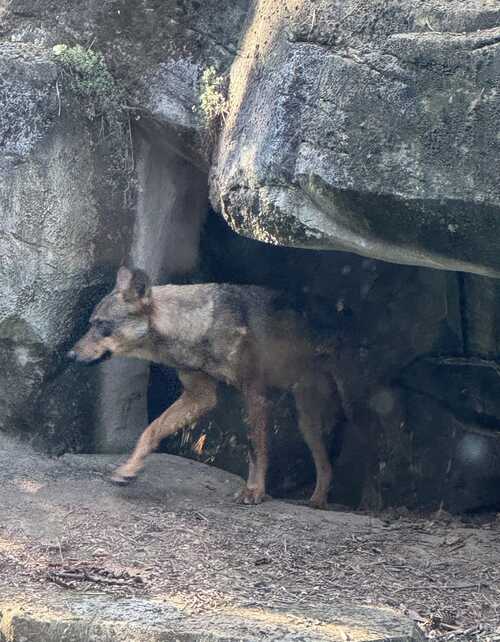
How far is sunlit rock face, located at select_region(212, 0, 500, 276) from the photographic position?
5406mm

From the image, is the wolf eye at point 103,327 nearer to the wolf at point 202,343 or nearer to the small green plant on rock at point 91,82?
the wolf at point 202,343

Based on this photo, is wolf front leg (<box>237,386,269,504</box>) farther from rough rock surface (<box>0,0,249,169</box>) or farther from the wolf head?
rough rock surface (<box>0,0,249,169</box>)

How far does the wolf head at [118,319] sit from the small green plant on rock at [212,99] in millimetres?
1304

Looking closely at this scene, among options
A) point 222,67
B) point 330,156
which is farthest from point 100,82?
point 330,156

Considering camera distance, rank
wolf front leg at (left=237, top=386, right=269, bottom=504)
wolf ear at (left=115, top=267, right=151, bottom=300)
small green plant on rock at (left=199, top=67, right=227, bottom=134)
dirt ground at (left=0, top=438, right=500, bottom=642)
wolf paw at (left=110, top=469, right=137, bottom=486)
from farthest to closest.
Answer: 1. wolf front leg at (left=237, top=386, right=269, bottom=504)
2. wolf ear at (left=115, top=267, right=151, bottom=300)
3. small green plant on rock at (left=199, top=67, right=227, bottom=134)
4. wolf paw at (left=110, top=469, right=137, bottom=486)
5. dirt ground at (left=0, top=438, right=500, bottom=642)

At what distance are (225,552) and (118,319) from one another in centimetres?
222

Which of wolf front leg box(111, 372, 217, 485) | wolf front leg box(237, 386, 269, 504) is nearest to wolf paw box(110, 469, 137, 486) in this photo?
wolf front leg box(111, 372, 217, 485)

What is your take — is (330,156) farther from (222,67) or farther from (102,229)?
(102,229)

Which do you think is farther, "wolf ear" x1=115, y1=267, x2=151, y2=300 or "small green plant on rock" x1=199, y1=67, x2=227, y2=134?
"wolf ear" x1=115, y1=267, x2=151, y2=300

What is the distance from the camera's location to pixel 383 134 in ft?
18.4

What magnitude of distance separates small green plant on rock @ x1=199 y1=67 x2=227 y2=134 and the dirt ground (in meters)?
2.90

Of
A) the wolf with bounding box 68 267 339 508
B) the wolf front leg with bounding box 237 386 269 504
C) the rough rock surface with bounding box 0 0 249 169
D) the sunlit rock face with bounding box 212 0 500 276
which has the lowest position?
the wolf front leg with bounding box 237 386 269 504

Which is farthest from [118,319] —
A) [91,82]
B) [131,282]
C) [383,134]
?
[383,134]

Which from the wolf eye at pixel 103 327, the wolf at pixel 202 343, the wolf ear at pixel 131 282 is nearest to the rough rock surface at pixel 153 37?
the wolf ear at pixel 131 282
